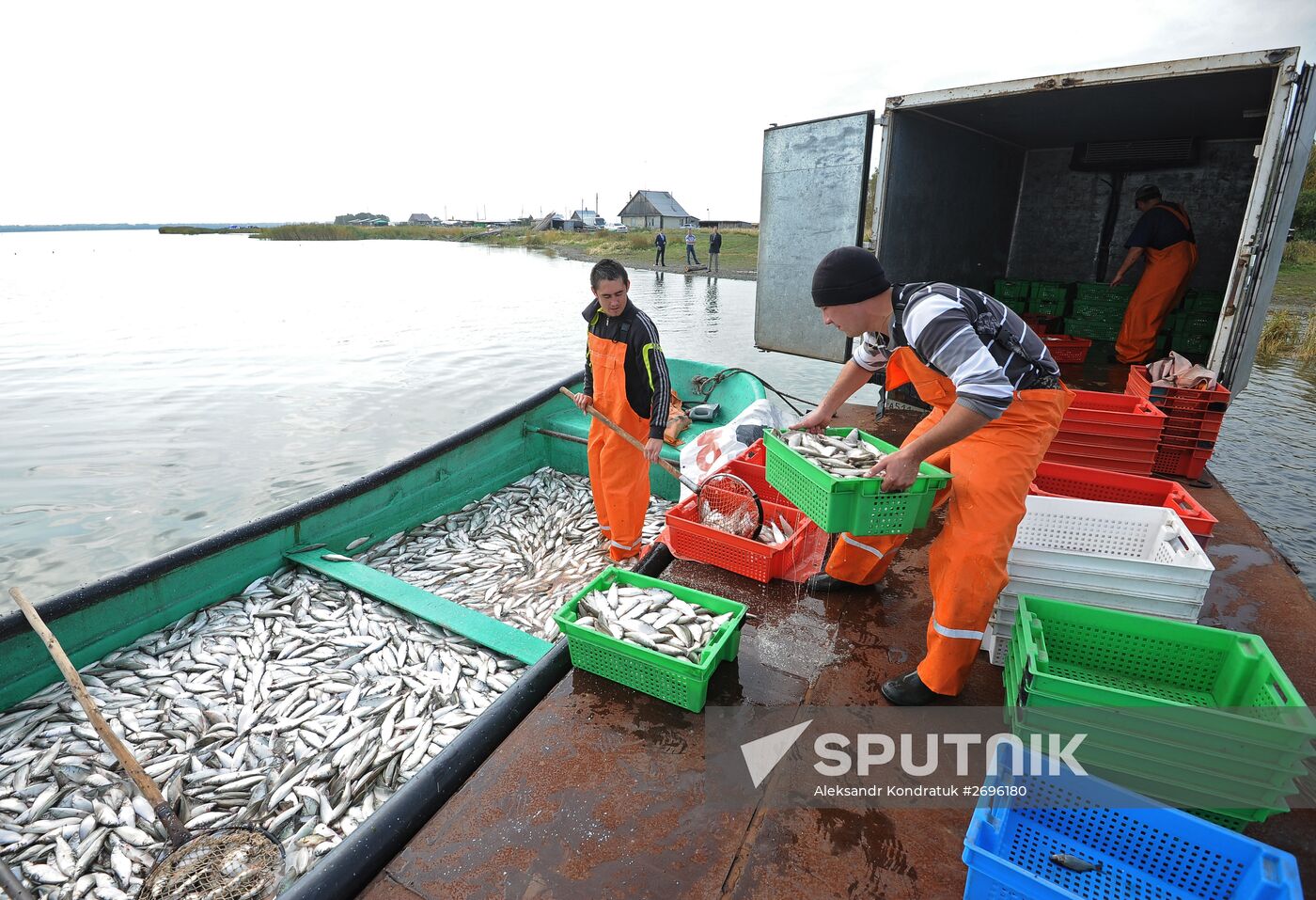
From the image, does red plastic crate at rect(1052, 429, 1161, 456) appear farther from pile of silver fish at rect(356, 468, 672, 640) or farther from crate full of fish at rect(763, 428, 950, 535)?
pile of silver fish at rect(356, 468, 672, 640)

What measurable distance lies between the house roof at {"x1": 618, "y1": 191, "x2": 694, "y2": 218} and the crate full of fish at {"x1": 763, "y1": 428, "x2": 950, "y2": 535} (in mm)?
82138

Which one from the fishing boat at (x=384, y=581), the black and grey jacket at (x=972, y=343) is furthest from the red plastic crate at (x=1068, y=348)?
the black and grey jacket at (x=972, y=343)

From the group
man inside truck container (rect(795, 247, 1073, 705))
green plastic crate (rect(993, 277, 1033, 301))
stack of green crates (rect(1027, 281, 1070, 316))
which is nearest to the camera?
man inside truck container (rect(795, 247, 1073, 705))

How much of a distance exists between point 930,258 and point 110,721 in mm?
8880

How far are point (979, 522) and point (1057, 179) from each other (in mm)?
10276

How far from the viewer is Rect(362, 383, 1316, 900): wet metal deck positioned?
7.45 feet

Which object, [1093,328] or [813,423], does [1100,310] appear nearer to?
[1093,328]

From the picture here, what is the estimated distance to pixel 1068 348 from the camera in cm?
826

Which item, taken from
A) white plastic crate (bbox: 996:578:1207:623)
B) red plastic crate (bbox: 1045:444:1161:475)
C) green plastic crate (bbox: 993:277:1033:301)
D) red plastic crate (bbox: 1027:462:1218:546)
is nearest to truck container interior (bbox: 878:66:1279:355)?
green plastic crate (bbox: 993:277:1033:301)

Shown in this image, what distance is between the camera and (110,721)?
143 inches

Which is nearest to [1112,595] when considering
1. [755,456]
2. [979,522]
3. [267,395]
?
[979,522]

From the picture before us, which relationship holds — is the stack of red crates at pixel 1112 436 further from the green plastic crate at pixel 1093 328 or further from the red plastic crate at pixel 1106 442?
the green plastic crate at pixel 1093 328

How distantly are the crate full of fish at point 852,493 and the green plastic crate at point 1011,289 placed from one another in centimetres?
832

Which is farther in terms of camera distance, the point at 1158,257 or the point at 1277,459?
the point at 1277,459
